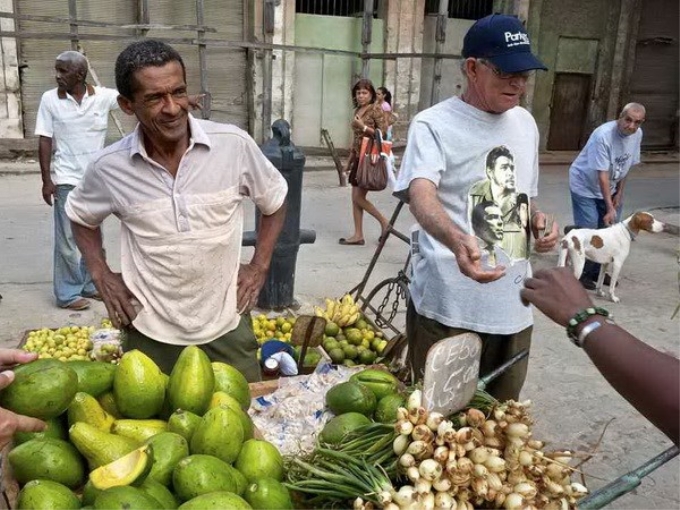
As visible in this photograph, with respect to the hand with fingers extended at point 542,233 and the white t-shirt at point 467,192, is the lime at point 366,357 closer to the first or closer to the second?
the white t-shirt at point 467,192

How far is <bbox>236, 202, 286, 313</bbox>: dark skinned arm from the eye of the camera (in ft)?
8.38

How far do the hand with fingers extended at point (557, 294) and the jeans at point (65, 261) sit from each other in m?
4.34

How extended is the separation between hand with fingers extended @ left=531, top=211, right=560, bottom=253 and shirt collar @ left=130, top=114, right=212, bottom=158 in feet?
4.11

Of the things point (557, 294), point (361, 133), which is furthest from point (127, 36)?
point (557, 294)

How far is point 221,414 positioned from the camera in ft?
5.24

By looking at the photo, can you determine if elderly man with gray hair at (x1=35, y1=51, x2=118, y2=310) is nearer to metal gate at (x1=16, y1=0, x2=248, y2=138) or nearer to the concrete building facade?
metal gate at (x1=16, y1=0, x2=248, y2=138)

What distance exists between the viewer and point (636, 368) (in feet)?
3.80

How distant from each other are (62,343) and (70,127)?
1863 mm

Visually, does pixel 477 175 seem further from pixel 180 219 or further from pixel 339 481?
pixel 339 481

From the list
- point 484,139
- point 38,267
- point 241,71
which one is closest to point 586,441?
point 484,139

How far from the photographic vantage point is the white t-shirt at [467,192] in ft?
7.84

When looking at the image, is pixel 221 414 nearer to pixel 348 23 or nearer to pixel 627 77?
pixel 348 23

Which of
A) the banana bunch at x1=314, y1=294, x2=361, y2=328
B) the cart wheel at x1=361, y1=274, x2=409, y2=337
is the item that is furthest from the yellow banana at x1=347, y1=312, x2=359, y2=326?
the cart wheel at x1=361, y1=274, x2=409, y2=337

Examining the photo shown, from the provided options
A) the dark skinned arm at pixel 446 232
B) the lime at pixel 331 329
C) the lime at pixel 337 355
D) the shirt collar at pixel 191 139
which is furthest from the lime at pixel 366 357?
the shirt collar at pixel 191 139
